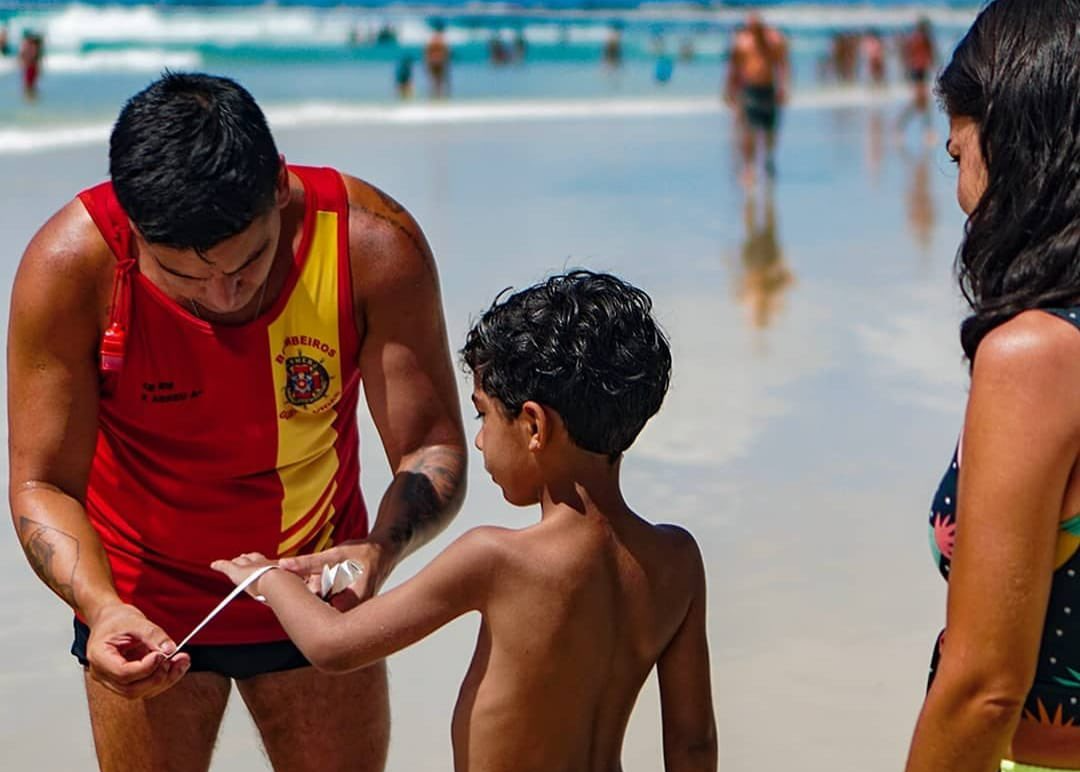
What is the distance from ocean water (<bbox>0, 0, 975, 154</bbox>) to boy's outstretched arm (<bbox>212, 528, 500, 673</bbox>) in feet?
57.1

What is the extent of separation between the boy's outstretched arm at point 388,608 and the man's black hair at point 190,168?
0.54 meters

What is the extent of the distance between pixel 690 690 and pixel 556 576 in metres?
0.31

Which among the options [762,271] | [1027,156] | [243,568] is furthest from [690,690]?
[762,271]

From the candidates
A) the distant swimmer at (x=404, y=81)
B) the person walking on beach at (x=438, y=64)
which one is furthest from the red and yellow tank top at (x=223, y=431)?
the person walking on beach at (x=438, y=64)

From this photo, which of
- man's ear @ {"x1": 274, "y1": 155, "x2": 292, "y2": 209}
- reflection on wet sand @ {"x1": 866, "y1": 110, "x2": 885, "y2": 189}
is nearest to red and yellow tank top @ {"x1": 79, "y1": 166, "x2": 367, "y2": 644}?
man's ear @ {"x1": 274, "y1": 155, "x2": 292, "y2": 209}

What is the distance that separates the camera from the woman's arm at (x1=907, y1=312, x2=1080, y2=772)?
1.80 metres

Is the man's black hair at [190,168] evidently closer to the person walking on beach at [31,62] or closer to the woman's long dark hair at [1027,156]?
the woman's long dark hair at [1027,156]

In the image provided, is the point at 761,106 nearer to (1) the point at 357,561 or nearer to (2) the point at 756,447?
(2) the point at 756,447

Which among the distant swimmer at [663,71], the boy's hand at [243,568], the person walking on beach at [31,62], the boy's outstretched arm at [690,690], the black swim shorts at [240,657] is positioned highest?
the boy's hand at [243,568]

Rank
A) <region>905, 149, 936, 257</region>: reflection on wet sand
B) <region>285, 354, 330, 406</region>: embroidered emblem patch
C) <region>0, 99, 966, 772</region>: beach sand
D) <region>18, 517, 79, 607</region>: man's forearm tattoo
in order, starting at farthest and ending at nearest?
1. <region>905, 149, 936, 257</region>: reflection on wet sand
2. <region>0, 99, 966, 772</region>: beach sand
3. <region>285, 354, 330, 406</region>: embroidered emblem patch
4. <region>18, 517, 79, 607</region>: man's forearm tattoo

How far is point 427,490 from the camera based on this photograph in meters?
2.95

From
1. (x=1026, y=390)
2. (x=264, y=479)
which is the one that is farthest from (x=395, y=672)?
(x=1026, y=390)

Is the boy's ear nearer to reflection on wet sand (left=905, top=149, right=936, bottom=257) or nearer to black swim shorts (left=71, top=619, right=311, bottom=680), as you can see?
black swim shorts (left=71, top=619, right=311, bottom=680)

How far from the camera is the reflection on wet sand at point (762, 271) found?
9.64 metres
